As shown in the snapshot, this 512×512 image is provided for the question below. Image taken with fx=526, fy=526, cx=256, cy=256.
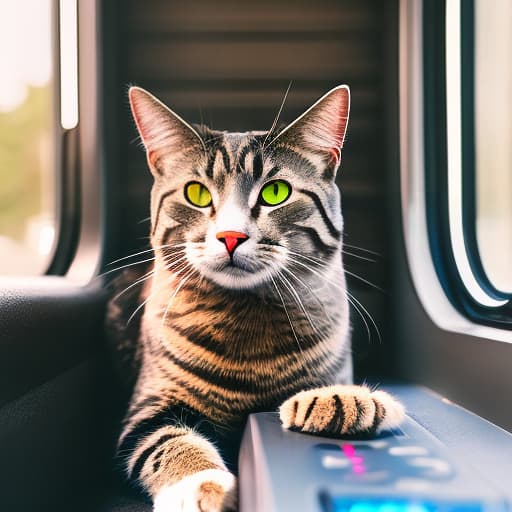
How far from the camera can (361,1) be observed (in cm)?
135

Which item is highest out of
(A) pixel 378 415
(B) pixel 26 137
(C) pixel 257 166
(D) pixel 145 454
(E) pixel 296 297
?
(B) pixel 26 137

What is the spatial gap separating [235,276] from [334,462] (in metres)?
0.42

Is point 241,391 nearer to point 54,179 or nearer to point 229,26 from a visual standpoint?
point 54,179

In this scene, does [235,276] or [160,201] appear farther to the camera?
[160,201]

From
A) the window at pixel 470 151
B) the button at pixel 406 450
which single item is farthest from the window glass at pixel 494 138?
the button at pixel 406 450

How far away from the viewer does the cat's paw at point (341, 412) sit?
790 millimetres

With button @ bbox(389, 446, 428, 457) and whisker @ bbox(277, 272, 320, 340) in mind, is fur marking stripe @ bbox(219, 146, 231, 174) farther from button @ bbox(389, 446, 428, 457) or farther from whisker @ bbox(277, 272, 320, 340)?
button @ bbox(389, 446, 428, 457)

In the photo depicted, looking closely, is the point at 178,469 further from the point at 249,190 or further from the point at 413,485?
the point at 249,190

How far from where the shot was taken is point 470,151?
1.21 m

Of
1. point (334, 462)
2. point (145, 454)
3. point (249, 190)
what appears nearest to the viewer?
point (334, 462)

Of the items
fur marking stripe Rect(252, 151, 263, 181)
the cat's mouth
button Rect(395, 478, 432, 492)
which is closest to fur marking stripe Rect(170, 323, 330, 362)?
the cat's mouth

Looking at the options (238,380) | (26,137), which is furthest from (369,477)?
(26,137)

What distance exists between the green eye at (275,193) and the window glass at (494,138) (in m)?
0.46

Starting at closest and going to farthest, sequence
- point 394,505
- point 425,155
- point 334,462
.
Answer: point 394,505 < point 334,462 < point 425,155
